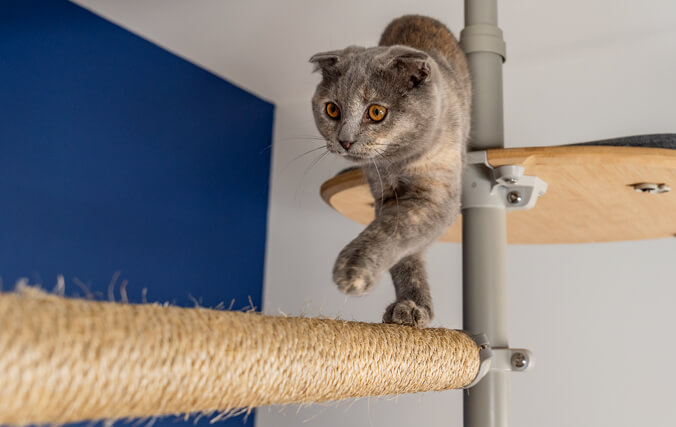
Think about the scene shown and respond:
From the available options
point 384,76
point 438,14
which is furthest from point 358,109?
point 438,14

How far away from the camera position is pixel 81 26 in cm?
219

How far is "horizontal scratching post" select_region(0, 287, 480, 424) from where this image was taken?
361 mm

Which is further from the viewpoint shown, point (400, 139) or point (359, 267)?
point (400, 139)

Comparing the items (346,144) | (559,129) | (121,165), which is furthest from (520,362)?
(121,165)

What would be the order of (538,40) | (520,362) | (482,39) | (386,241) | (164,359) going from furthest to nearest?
1. (538,40)
2. (482,39)
3. (520,362)
4. (386,241)
5. (164,359)

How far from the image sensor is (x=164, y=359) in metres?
0.43

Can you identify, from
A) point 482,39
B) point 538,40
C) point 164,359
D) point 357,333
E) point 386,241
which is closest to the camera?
point 164,359

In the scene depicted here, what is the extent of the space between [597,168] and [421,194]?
254mm

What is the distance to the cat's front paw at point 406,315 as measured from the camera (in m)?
0.86

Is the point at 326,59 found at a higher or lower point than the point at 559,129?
lower

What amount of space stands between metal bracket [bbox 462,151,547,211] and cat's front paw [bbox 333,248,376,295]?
0.32 meters

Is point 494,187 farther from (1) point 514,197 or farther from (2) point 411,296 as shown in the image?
(2) point 411,296

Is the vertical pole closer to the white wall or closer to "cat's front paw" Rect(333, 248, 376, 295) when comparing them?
"cat's front paw" Rect(333, 248, 376, 295)

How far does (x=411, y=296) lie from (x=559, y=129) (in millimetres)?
1486
